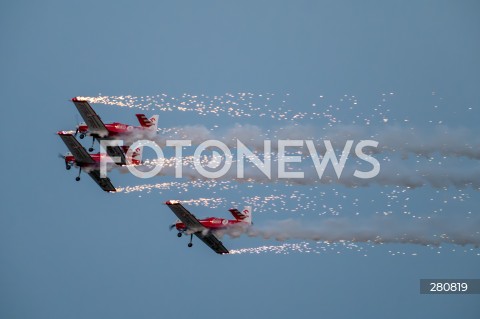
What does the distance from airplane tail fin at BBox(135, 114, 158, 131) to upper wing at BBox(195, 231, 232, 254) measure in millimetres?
7946

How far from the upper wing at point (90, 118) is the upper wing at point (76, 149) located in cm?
271

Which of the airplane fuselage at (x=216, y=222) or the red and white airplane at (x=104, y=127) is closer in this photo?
the red and white airplane at (x=104, y=127)

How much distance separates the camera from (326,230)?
220 feet

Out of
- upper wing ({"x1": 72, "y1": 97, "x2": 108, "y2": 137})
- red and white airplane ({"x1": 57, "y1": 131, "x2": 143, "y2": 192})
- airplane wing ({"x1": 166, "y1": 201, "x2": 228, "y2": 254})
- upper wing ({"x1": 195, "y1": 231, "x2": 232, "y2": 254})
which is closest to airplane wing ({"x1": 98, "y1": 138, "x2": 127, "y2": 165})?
red and white airplane ({"x1": 57, "y1": 131, "x2": 143, "y2": 192})

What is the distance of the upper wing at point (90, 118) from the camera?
230 ft

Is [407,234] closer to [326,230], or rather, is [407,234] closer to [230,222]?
[326,230]

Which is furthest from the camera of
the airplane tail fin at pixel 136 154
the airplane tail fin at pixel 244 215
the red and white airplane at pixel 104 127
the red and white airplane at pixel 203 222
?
the airplane tail fin at pixel 136 154

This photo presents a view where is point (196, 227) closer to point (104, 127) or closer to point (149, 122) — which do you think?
point (149, 122)

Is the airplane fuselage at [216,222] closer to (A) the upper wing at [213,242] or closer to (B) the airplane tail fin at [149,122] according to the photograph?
(A) the upper wing at [213,242]

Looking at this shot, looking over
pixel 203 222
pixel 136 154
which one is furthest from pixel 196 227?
pixel 136 154

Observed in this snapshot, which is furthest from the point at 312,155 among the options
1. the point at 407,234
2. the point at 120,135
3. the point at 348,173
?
the point at 120,135

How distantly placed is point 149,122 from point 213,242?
31.2 feet

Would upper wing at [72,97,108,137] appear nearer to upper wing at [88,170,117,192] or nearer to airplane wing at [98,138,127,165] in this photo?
airplane wing at [98,138,127,165]

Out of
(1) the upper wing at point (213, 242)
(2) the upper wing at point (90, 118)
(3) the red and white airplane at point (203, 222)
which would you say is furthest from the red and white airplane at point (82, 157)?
(1) the upper wing at point (213, 242)
